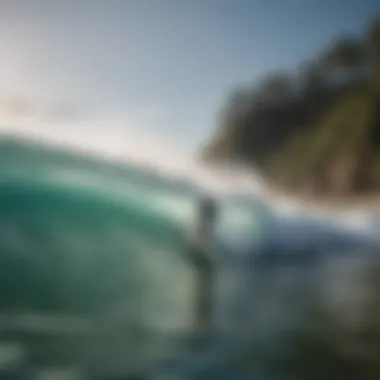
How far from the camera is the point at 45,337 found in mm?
1142

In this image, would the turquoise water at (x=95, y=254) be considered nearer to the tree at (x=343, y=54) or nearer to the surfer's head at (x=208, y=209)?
the surfer's head at (x=208, y=209)

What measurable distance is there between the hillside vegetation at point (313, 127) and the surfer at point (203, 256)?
97mm

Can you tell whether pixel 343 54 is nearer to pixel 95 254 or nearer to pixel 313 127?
pixel 313 127

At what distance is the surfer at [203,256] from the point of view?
1185mm

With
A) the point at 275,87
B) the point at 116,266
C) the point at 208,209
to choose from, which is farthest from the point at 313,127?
the point at 116,266

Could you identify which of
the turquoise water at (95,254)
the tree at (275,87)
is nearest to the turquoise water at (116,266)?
the turquoise water at (95,254)

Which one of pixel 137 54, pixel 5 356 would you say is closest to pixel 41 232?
pixel 5 356

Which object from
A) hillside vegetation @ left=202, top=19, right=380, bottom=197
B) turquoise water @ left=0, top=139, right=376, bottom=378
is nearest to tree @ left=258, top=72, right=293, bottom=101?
hillside vegetation @ left=202, top=19, right=380, bottom=197

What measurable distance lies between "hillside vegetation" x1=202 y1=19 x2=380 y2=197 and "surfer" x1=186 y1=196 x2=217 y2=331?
0.10 meters

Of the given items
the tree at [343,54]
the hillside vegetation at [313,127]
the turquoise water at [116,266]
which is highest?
the tree at [343,54]

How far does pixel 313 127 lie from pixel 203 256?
31cm

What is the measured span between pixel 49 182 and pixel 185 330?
0.35m

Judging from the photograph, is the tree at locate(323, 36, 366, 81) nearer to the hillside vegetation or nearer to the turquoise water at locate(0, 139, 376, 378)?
the hillside vegetation

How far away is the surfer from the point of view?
46.6 inches
